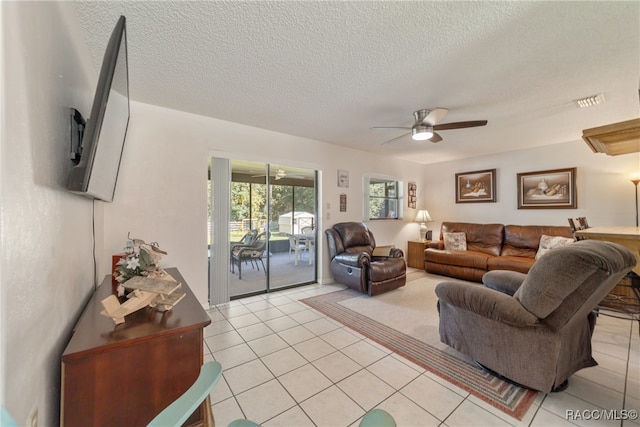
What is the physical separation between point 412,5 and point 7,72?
1.78 m

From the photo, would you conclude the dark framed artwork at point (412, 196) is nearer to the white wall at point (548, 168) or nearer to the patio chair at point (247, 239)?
the white wall at point (548, 168)

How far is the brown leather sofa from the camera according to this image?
13.3 feet

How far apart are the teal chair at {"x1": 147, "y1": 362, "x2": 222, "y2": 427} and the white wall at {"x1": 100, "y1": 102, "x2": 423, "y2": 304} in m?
2.42

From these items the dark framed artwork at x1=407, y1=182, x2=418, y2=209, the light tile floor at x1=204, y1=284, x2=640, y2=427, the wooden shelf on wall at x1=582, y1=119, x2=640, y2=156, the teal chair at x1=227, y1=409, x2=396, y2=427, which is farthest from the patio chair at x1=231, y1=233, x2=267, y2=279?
the wooden shelf on wall at x1=582, y1=119, x2=640, y2=156

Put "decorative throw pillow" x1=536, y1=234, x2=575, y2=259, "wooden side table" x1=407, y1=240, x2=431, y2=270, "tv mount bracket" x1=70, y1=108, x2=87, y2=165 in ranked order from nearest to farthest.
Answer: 1. "tv mount bracket" x1=70, y1=108, x2=87, y2=165
2. "decorative throw pillow" x1=536, y1=234, x2=575, y2=259
3. "wooden side table" x1=407, y1=240, x2=431, y2=270

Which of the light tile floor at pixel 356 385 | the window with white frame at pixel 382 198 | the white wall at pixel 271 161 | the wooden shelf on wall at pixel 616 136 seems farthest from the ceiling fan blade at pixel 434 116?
the light tile floor at pixel 356 385

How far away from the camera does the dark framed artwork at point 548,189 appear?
4.15 m

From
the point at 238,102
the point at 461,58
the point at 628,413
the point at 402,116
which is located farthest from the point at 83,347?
the point at 402,116

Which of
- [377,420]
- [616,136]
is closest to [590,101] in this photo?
[616,136]

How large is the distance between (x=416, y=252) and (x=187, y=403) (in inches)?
212

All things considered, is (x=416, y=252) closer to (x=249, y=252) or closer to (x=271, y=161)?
(x=249, y=252)

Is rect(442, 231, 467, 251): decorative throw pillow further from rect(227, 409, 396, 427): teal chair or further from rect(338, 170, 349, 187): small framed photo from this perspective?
rect(227, 409, 396, 427): teal chair

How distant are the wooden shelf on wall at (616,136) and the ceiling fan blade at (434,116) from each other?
1092mm

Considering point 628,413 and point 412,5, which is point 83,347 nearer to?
point 412,5
